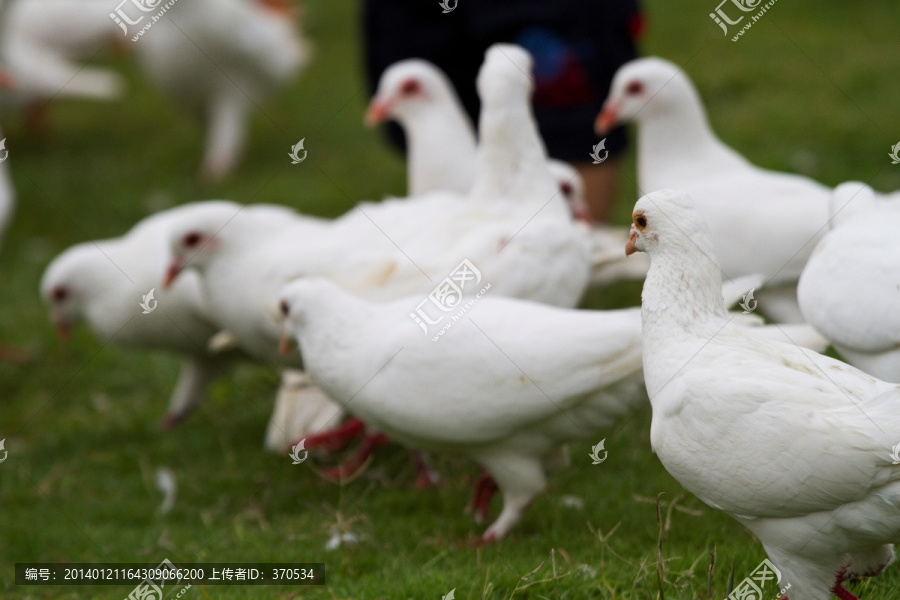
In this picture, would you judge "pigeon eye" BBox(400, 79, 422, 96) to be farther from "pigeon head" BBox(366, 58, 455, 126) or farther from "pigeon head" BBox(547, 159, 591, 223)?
"pigeon head" BBox(547, 159, 591, 223)

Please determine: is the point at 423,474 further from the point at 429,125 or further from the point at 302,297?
the point at 429,125

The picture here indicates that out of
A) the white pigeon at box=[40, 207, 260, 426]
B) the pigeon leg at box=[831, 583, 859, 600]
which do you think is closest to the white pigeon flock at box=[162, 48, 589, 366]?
the white pigeon at box=[40, 207, 260, 426]

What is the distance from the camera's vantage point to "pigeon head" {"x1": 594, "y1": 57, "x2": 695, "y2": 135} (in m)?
4.81

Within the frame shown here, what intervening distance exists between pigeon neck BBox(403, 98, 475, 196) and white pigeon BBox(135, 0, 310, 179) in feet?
13.0

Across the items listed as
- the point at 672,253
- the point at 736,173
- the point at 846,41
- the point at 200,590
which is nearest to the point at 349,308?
Answer: the point at 200,590

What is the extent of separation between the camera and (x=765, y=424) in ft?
7.86

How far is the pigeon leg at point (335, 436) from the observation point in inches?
183

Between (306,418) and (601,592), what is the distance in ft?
7.67

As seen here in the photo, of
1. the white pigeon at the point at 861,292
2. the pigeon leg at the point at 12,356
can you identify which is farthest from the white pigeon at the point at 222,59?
the white pigeon at the point at 861,292

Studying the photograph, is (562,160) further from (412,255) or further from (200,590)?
(200,590)

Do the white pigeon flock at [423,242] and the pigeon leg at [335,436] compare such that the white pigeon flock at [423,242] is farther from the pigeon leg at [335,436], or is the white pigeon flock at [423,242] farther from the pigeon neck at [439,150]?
the pigeon neck at [439,150]

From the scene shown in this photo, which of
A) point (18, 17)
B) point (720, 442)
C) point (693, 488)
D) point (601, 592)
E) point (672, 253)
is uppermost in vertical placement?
point (672, 253)

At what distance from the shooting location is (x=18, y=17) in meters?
10.3

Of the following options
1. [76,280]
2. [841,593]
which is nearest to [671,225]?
[841,593]
